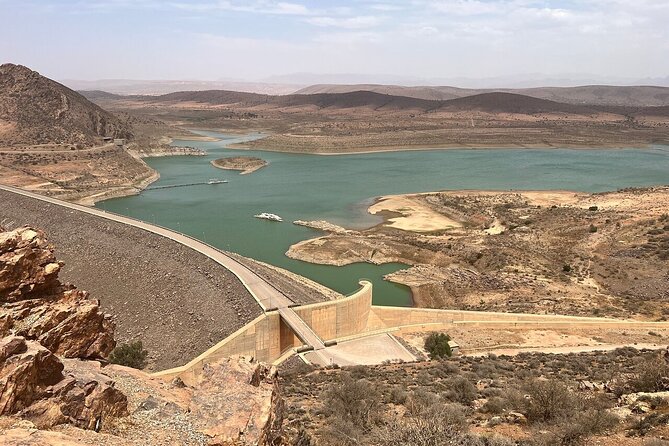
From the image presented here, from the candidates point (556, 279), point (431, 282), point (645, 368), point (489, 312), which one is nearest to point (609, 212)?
point (556, 279)

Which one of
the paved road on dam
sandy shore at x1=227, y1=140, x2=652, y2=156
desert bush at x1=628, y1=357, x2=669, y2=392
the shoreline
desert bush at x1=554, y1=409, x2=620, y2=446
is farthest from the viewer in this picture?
the shoreline

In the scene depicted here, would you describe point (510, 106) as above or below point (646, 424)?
above

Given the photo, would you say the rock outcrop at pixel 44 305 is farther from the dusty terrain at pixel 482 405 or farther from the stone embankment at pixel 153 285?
the stone embankment at pixel 153 285

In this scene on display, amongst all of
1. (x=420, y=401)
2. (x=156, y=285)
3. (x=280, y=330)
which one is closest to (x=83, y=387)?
(x=420, y=401)

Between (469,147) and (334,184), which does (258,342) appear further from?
(469,147)

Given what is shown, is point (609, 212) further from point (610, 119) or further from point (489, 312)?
point (610, 119)

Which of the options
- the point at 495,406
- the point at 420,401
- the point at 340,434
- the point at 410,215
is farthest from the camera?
the point at 410,215

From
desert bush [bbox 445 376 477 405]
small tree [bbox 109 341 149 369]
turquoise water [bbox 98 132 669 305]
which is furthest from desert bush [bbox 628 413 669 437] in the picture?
turquoise water [bbox 98 132 669 305]

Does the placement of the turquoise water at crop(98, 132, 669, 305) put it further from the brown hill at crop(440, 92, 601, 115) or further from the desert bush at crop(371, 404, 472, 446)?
the brown hill at crop(440, 92, 601, 115)

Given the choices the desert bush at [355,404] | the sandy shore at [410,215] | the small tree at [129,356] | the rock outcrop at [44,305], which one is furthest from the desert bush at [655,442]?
the sandy shore at [410,215]
